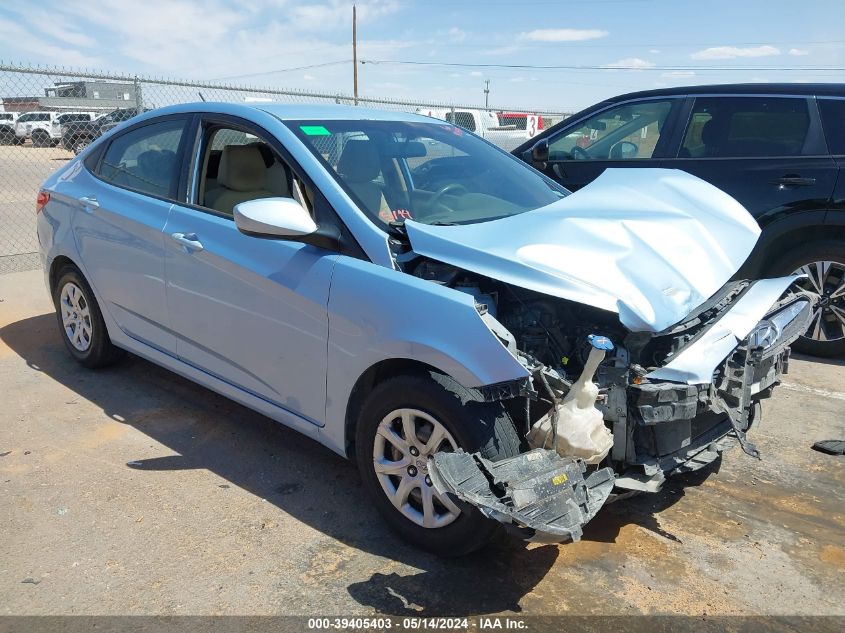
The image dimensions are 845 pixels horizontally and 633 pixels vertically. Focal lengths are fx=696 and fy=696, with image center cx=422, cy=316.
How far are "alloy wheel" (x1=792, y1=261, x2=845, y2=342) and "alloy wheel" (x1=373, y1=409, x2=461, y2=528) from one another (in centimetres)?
376

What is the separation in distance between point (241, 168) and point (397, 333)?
5.98ft

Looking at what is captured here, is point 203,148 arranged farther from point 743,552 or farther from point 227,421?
point 743,552

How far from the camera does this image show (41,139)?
11117mm

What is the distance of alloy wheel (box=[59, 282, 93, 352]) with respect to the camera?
478cm

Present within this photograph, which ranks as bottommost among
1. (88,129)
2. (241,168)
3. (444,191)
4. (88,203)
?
(88,203)

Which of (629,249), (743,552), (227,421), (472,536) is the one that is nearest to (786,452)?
(743,552)

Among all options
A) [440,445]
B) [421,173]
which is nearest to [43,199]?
[421,173]

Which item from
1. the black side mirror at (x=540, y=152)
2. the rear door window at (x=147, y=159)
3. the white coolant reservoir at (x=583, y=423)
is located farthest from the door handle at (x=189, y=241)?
the black side mirror at (x=540, y=152)

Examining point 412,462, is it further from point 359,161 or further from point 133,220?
point 133,220

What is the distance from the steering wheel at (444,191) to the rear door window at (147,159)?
1.52 meters

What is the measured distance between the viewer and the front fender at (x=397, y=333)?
8.41 ft

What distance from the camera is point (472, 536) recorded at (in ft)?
8.88

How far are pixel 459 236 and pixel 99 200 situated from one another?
8.77 ft

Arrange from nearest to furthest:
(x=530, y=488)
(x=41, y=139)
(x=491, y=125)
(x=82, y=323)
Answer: (x=530, y=488) < (x=82, y=323) < (x=41, y=139) < (x=491, y=125)
